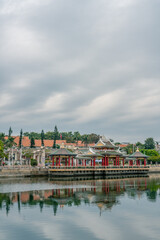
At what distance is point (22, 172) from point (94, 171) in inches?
805

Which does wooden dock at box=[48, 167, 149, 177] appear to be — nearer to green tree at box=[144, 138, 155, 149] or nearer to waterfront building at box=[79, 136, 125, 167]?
waterfront building at box=[79, 136, 125, 167]

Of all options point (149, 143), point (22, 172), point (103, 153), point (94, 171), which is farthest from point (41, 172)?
point (149, 143)

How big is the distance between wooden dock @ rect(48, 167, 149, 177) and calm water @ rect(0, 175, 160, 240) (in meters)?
31.1

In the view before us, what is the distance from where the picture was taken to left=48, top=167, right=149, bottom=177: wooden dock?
7000cm

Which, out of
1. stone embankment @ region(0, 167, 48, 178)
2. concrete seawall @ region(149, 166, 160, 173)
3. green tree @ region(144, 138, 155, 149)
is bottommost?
concrete seawall @ region(149, 166, 160, 173)

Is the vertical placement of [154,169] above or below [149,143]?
below

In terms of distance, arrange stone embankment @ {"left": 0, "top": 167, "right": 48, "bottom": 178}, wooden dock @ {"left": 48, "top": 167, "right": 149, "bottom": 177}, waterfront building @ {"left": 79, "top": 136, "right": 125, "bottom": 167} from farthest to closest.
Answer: waterfront building @ {"left": 79, "top": 136, "right": 125, "bottom": 167} < wooden dock @ {"left": 48, "top": 167, "right": 149, "bottom": 177} < stone embankment @ {"left": 0, "top": 167, "right": 48, "bottom": 178}

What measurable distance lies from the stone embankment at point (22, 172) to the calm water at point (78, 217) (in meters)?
21.3

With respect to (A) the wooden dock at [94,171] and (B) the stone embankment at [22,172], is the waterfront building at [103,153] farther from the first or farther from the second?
(B) the stone embankment at [22,172]

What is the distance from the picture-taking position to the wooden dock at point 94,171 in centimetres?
7000

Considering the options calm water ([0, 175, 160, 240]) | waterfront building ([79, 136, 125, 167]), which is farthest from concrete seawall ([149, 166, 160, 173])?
calm water ([0, 175, 160, 240])

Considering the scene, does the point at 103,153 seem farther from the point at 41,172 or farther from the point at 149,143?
the point at 149,143

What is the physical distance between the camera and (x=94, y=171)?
74.9 m

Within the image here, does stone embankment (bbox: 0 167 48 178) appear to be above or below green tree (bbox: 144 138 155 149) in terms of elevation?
below
